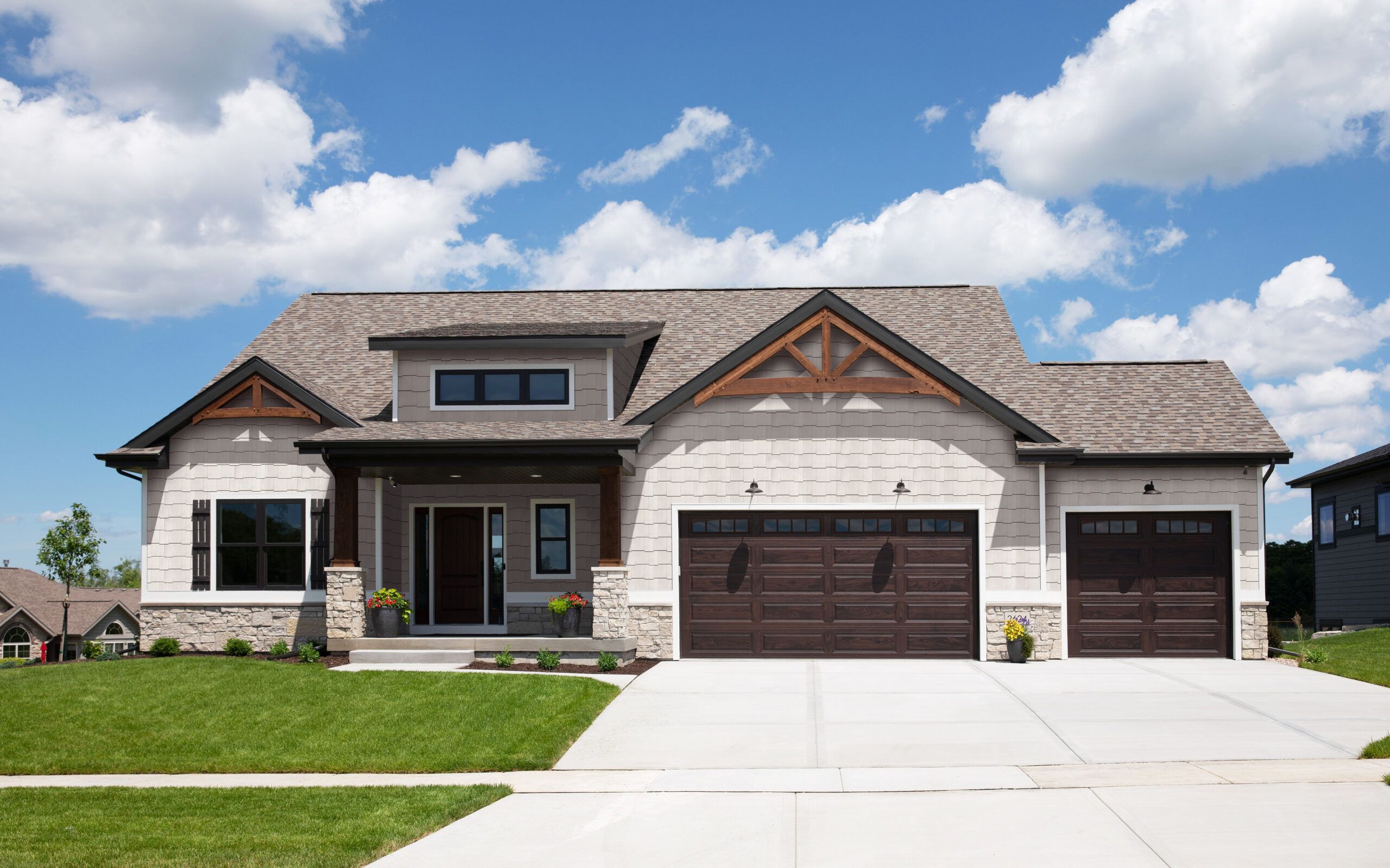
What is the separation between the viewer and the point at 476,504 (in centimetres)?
2067

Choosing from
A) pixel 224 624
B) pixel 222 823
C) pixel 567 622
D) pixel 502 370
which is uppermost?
pixel 502 370

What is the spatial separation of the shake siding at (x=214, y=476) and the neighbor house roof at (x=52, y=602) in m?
30.5

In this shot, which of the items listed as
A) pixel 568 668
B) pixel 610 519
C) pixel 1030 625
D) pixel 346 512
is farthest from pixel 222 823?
pixel 1030 625

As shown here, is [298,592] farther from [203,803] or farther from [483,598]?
[203,803]

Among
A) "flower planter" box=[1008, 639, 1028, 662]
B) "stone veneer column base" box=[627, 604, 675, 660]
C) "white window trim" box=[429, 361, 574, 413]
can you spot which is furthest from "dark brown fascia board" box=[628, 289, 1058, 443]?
"flower planter" box=[1008, 639, 1028, 662]

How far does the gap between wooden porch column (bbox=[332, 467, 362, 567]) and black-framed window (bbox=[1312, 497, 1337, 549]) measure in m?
27.2

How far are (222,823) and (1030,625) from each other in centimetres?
1324

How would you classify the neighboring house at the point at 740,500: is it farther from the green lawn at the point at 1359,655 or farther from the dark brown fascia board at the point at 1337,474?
the dark brown fascia board at the point at 1337,474

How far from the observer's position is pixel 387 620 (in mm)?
18781

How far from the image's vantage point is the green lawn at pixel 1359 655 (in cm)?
1662

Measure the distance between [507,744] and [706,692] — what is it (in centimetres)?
375

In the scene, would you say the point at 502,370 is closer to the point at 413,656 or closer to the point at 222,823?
the point at 413,656

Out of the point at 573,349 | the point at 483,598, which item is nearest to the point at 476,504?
the point at 483,598

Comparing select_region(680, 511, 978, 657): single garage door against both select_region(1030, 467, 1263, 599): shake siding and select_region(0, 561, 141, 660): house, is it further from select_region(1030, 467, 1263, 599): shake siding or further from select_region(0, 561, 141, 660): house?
select_region(0, 561, 141, 660): house
